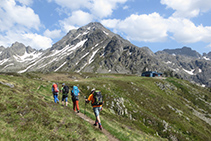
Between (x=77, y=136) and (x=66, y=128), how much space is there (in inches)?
53.7

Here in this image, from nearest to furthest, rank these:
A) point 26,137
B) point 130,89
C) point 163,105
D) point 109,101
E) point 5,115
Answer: point 26,137, point 5,115, point 109,101, point 163,105, point 130,89

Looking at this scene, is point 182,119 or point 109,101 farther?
point 182,119

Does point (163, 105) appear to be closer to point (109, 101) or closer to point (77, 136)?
point (109, 101)

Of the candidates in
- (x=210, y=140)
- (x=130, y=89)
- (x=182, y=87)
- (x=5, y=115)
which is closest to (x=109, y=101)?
(x=130, y=89)

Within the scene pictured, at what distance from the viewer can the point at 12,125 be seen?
8664 millimetres

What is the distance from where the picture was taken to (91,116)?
17703mm

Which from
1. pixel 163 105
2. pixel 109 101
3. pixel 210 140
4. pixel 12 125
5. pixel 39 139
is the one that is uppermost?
pixel 12 125

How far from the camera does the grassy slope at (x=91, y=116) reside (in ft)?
30.8

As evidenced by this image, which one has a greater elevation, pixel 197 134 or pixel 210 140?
pixel 197 134

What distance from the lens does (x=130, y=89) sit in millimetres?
62156

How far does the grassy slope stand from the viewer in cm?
938

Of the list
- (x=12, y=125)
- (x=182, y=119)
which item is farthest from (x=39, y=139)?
(x=182, y=119)

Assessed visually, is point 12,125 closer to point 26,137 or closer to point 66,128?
point 26,137

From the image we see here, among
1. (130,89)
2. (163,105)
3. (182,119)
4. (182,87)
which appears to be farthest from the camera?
(182,87)
